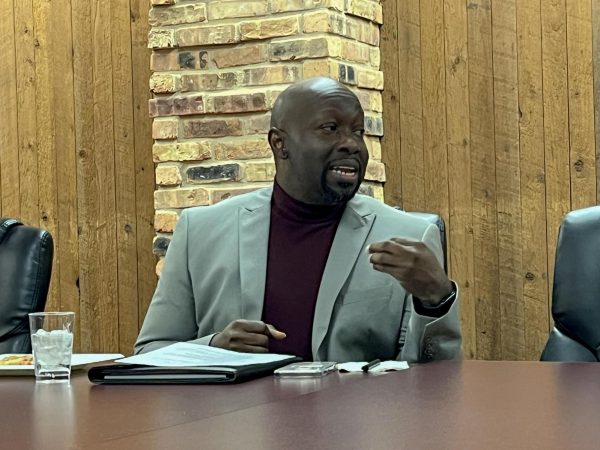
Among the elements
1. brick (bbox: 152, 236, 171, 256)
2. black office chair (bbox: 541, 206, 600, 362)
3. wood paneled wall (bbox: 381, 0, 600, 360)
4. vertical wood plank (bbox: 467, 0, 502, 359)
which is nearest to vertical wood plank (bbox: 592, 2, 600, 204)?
wood paneled wall (bbox: 381, 0, 600, 360)

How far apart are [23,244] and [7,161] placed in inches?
64.6

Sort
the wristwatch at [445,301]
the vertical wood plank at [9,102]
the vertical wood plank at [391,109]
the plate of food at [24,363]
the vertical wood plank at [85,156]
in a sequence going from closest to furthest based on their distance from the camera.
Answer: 1. the plate of food at [24,363]
2. the wristwatch at [445,301]
3. the vertical wood plank at [391,109]
4. the vertical wood plank at [85,156]
5. the vertical wood plank at [9,102]

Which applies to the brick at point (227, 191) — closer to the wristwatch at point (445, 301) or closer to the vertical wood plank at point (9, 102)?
the vertical wood plank at point (9, 102)

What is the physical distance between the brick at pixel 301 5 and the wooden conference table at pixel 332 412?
178cm

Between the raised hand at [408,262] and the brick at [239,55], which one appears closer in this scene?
the raised hand at [408,262]

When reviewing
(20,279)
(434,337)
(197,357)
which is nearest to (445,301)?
(434,337)

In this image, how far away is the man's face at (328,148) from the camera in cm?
252

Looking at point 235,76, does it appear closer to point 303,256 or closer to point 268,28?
point 268,28

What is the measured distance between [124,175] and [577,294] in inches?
88.4

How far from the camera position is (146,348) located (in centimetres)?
244

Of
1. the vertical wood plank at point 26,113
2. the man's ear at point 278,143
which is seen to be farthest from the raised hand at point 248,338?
the vertical wood plank at point 26,113

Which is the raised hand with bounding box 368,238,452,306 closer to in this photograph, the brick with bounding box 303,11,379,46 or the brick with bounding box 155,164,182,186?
the brick with bounding box 303,11,379,46

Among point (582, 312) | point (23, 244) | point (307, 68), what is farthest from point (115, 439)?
point (307, 68)

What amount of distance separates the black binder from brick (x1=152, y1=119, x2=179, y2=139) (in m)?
1.89
